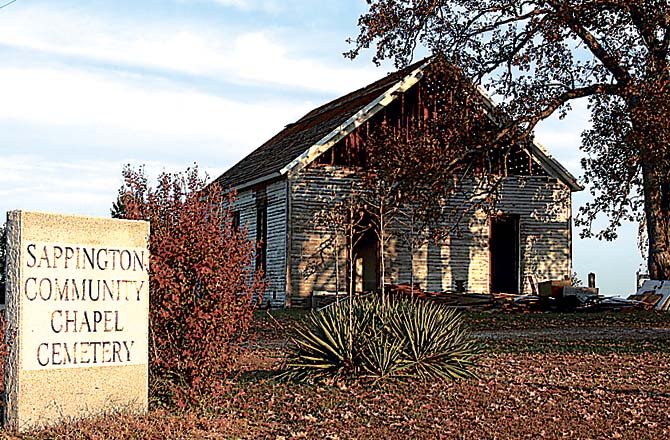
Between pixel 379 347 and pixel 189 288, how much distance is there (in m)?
3.04

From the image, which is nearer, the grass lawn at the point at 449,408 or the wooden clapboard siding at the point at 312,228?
the grass lawn at the point at 449,408

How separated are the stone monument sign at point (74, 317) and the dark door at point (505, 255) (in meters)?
23.1

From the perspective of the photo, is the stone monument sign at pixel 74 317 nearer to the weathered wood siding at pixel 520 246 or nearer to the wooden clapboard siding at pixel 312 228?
the wooden clapboard siding at pixel 312 228

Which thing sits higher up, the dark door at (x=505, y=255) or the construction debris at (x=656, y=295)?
the dark door at (x=505, y=255)

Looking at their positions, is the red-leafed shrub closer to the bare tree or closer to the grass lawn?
the grass lawn

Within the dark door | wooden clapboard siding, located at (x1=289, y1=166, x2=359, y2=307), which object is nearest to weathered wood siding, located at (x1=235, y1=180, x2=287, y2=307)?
wooden clapboard siding, located at (x1=289, y1=166, x2=359, y2=307)

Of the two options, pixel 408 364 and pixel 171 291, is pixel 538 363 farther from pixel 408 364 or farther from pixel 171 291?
pixel 171 291

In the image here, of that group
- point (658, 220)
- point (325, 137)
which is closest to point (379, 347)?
point (325, 137)

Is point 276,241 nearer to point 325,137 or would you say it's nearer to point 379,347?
point 325,137

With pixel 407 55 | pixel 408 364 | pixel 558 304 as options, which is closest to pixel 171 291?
pixel 408 364

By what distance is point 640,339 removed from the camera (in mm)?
20062

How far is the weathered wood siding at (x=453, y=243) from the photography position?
95.5ft

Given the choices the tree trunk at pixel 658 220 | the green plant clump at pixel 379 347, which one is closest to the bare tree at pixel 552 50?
the tree trunk at pixel 658 220

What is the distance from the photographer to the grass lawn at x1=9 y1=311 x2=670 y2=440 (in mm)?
9305
